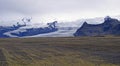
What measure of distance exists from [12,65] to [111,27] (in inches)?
5741

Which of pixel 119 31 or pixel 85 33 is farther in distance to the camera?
pixel 85 33

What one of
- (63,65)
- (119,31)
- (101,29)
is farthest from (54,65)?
(101,29)

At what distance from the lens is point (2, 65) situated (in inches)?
1571

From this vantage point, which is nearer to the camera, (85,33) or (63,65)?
(63,65)

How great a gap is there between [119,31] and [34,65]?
12434 cm

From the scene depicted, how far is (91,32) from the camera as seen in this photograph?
196250 mm

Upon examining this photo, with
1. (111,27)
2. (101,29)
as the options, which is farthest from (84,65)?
(101,29)

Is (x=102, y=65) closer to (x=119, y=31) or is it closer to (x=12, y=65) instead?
(x=12, y=65)

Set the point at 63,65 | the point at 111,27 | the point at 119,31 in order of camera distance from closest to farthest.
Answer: the point at 63,65, the point at 119,31, the point at 111,27

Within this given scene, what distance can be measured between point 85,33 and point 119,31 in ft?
130

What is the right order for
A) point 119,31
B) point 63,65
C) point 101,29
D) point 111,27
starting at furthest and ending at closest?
point 101,29 < point 111,27 < point 119,31 < point 63,65

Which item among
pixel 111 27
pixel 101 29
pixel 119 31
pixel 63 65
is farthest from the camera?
pixel 101 29

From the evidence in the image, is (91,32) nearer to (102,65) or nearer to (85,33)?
(85,33)

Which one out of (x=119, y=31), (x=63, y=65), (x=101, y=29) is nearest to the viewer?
(x=63, y=65)
